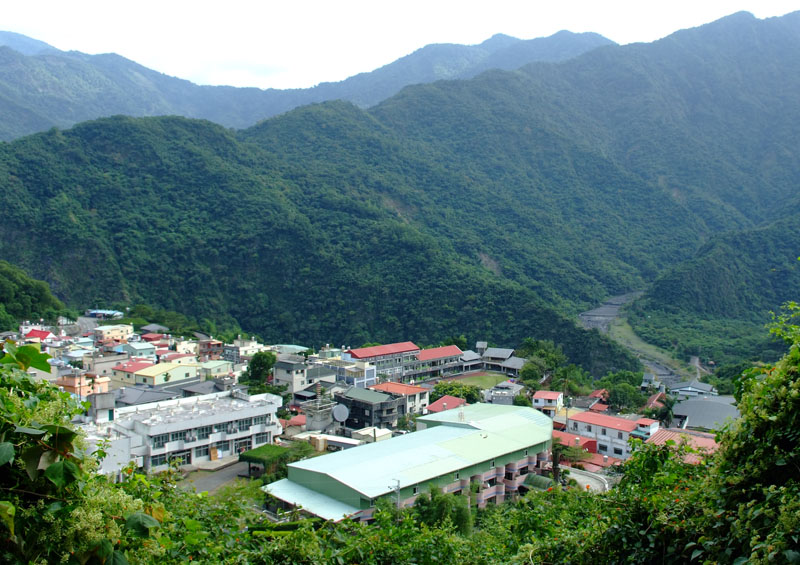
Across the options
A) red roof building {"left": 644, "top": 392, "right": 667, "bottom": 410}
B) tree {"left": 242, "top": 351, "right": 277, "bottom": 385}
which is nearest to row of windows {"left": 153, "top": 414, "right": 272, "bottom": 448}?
tree {"left": 242, "top": 351, "right": 277, "bottom": 385}

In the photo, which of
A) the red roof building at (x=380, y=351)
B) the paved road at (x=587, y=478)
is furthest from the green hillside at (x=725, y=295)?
the paved road at (x=587, y=478)

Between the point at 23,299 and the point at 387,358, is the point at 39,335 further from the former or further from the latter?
the point at 387,358

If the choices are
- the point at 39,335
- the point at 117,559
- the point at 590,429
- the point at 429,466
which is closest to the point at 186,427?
the point at 429,466

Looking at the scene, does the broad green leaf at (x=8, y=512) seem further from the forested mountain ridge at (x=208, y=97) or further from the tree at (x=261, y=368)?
the forested mountain ridge at (x=208, y=97)

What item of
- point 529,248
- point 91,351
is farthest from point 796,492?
point 529,248

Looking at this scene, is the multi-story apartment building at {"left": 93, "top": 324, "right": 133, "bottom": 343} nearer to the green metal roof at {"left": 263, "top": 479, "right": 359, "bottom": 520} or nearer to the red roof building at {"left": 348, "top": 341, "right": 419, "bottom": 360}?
the red roof building at {"left": 348, "top": 341, "right": 419, "bottom": 360}

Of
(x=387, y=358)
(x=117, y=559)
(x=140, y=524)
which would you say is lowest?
(x=387, y=358)
